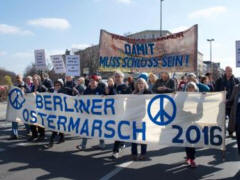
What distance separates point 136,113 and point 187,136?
116cm

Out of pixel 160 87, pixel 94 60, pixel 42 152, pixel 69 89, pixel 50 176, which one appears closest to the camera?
pixel 50 176

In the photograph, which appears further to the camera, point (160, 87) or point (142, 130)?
point (160, 87)

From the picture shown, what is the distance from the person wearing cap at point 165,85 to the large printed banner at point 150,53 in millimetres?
1098

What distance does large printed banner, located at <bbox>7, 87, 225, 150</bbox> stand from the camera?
5930 millimetres

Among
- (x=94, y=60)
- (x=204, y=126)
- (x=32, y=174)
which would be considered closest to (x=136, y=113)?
(x=204, y=126)

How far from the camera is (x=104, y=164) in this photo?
6324 mm

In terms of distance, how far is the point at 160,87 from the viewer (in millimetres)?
6875

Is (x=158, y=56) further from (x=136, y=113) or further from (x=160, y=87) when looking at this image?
(x=136, y=113)

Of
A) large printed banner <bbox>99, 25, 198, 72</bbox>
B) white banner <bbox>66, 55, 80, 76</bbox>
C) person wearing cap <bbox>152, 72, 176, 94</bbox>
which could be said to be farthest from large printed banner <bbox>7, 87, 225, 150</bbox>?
white banner <bbox>66, 55, 80, 76</bbox>

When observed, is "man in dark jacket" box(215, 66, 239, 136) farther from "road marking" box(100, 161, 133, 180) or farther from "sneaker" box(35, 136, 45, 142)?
"sneaker" box(35, 136, 45, 142)

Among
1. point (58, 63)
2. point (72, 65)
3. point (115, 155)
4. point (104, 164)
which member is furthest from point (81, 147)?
point (58, 63)

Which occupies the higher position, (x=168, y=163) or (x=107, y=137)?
(x=107, y=137)

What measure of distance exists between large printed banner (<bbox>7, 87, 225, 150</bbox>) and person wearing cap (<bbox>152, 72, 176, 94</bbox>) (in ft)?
1.76

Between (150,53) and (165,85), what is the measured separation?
1.72 meters
